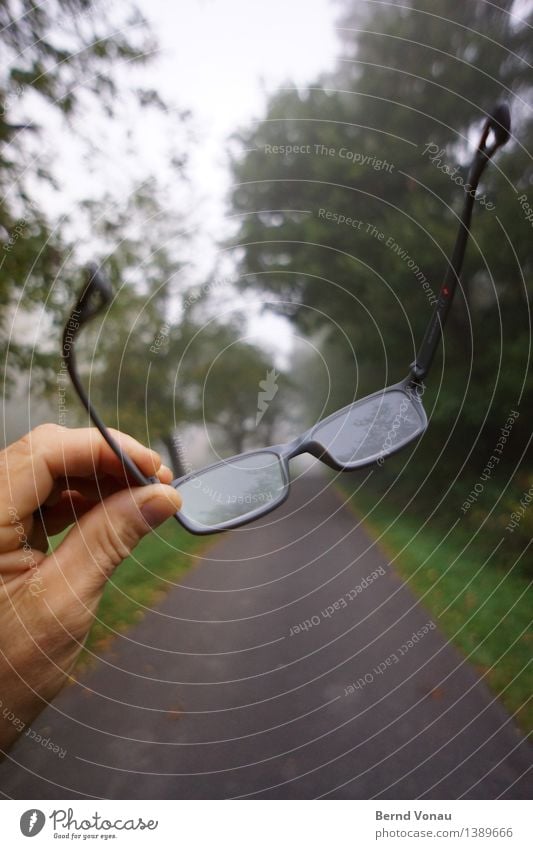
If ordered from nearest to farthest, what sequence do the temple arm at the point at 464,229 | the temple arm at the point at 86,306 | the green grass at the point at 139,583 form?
the temple arm at the point at 86,306 < the temple arm at the point at 464,229 < the green grass at the point at 139,583

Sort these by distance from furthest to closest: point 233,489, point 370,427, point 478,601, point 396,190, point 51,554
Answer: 1. point 396,190
2. point 478,601
3. point 370,427
4. point 233,489
5. point 51,554

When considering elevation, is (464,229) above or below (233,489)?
above

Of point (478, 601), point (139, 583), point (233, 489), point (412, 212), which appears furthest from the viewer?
point (412, 212)

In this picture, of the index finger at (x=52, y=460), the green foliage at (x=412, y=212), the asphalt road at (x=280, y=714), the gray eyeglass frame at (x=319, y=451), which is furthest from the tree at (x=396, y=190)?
the index finger at (x=52, y=460)

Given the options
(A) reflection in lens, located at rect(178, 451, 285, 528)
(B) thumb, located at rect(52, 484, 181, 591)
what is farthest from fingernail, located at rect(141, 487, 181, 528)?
(A) reflection in lens, located at rect(178, 451, 285, 528)

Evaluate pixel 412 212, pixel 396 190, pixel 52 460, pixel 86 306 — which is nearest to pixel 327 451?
pixel 52 460
